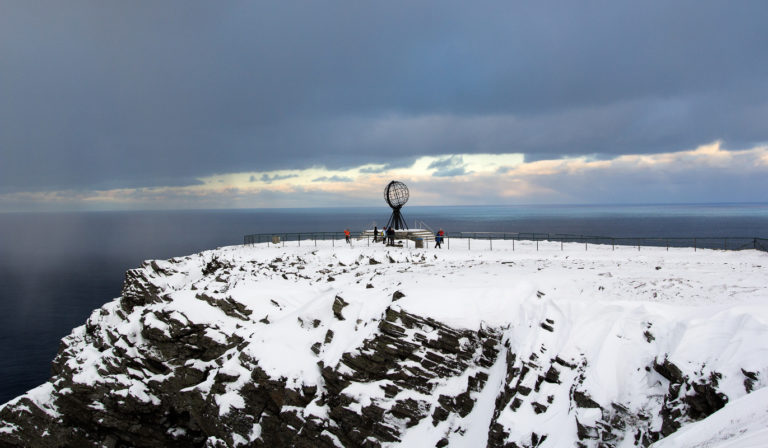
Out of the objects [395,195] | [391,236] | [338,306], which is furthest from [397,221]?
[338,306]

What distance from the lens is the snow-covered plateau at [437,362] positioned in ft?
41.9

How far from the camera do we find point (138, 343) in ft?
82.0

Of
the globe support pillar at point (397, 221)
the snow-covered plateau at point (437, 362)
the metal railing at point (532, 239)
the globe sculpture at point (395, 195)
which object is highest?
the globe sculpture at point (395, 195)

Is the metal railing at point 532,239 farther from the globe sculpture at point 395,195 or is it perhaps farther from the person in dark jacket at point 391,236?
the globe sculpture at point 395,195

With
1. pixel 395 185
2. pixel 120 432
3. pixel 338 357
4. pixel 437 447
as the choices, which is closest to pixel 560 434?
pixel 437 447

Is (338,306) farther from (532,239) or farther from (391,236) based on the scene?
(532,239)

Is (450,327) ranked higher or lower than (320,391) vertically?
higher

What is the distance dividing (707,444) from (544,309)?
10470 mm

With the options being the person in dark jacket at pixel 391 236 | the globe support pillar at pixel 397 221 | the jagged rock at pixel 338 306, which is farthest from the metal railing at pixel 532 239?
the jagged rock at pixel 338 306

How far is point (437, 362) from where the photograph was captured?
18031mm

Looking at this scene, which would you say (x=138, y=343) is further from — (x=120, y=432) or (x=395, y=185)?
(x=395, y=185)

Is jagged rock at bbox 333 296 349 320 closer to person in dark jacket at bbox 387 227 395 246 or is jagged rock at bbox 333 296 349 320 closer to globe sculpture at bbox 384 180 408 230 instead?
person in dark jacket at bbox 387 227 395 246

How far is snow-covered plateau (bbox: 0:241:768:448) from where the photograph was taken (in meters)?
12.8

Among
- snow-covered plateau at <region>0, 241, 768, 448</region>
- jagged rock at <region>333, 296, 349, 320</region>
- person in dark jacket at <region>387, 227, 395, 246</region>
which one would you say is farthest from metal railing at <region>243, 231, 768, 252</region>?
jagged rock at <region>333, 296, 349, 320</region>
